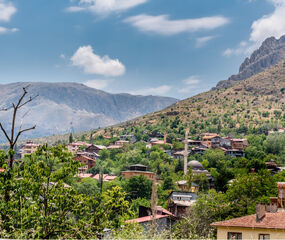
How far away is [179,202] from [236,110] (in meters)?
98.1

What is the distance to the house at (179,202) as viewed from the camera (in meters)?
51.1

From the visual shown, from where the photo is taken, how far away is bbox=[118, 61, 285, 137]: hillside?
126m

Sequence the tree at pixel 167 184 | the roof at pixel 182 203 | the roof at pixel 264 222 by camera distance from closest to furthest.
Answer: the roof at pixel 264 222
the roof at pixel 182 203
the tree at pixel 167 184

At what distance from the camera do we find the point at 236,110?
146m

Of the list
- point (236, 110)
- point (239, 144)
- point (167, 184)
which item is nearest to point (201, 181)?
point (167, 184)

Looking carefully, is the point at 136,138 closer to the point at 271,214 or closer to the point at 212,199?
the point at 212,199

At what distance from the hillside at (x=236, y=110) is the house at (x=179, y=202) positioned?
63353 millimetres

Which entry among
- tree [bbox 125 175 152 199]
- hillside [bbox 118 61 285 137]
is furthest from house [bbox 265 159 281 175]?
hillside [bbox 118 61 285 137]

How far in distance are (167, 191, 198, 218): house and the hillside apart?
2494 inches

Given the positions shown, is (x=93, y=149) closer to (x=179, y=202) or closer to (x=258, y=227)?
(x=179, y=202)

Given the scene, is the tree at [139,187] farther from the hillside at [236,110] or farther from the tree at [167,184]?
the hillside at [236,110]

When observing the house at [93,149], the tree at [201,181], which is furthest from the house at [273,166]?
the house at [93,149]

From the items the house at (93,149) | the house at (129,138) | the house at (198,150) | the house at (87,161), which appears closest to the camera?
the house at (87,161)

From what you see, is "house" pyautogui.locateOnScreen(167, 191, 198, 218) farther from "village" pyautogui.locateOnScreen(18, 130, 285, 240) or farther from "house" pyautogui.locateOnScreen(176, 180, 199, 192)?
"house" pyautogui.locateOnScreen(176, 180, 199, 192)
